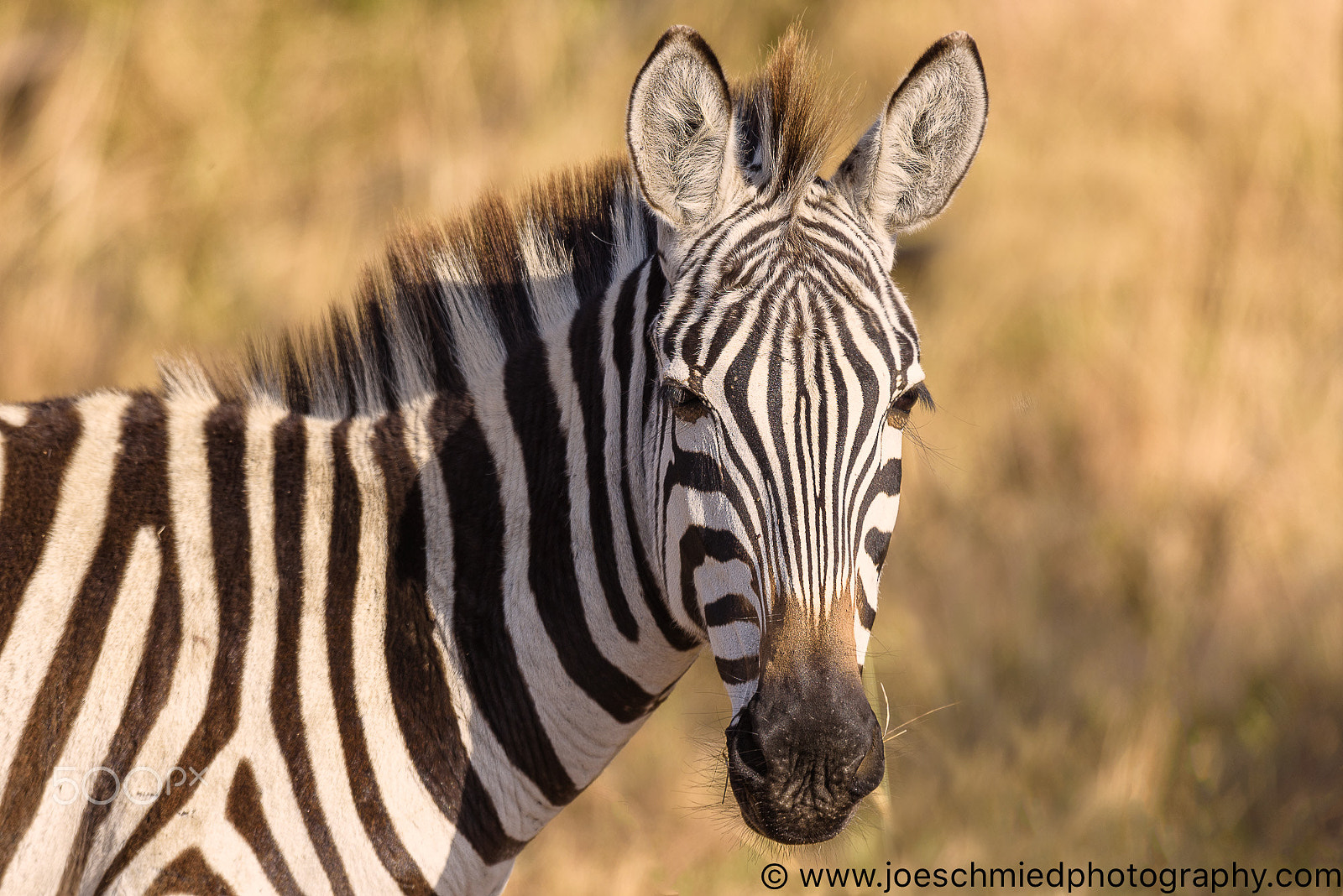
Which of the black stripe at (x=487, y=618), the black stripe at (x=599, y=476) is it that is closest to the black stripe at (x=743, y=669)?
the black stripe at (x=599, y=476)

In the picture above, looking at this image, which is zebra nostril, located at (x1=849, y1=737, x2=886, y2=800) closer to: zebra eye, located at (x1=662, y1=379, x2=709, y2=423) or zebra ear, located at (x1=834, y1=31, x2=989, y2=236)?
zebra eye, located at (x1=662, y1=379, x2=709, y2=423)

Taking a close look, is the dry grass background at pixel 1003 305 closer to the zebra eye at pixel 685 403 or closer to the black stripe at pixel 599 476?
the black stripe at pixel 599 476

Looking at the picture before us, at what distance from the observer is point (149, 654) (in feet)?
8.39

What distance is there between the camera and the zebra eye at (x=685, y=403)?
245cm

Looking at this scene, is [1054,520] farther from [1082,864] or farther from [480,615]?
[480,615]

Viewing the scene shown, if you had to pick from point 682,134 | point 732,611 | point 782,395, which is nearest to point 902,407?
point 782,395

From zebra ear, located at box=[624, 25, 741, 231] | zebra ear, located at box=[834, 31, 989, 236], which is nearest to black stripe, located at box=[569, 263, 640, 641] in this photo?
zebra ear, located at box=[624, 25, 741, 231]

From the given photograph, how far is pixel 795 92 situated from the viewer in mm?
2719

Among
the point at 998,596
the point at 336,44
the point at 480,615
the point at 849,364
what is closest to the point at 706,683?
the point at 998,596

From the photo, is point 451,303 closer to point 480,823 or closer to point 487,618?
point 487,618

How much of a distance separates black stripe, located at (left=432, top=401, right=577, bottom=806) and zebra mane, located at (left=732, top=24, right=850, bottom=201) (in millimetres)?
1072

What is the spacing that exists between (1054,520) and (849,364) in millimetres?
5724

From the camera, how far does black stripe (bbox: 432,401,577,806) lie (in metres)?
2.82

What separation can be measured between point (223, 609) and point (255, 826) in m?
0.53
